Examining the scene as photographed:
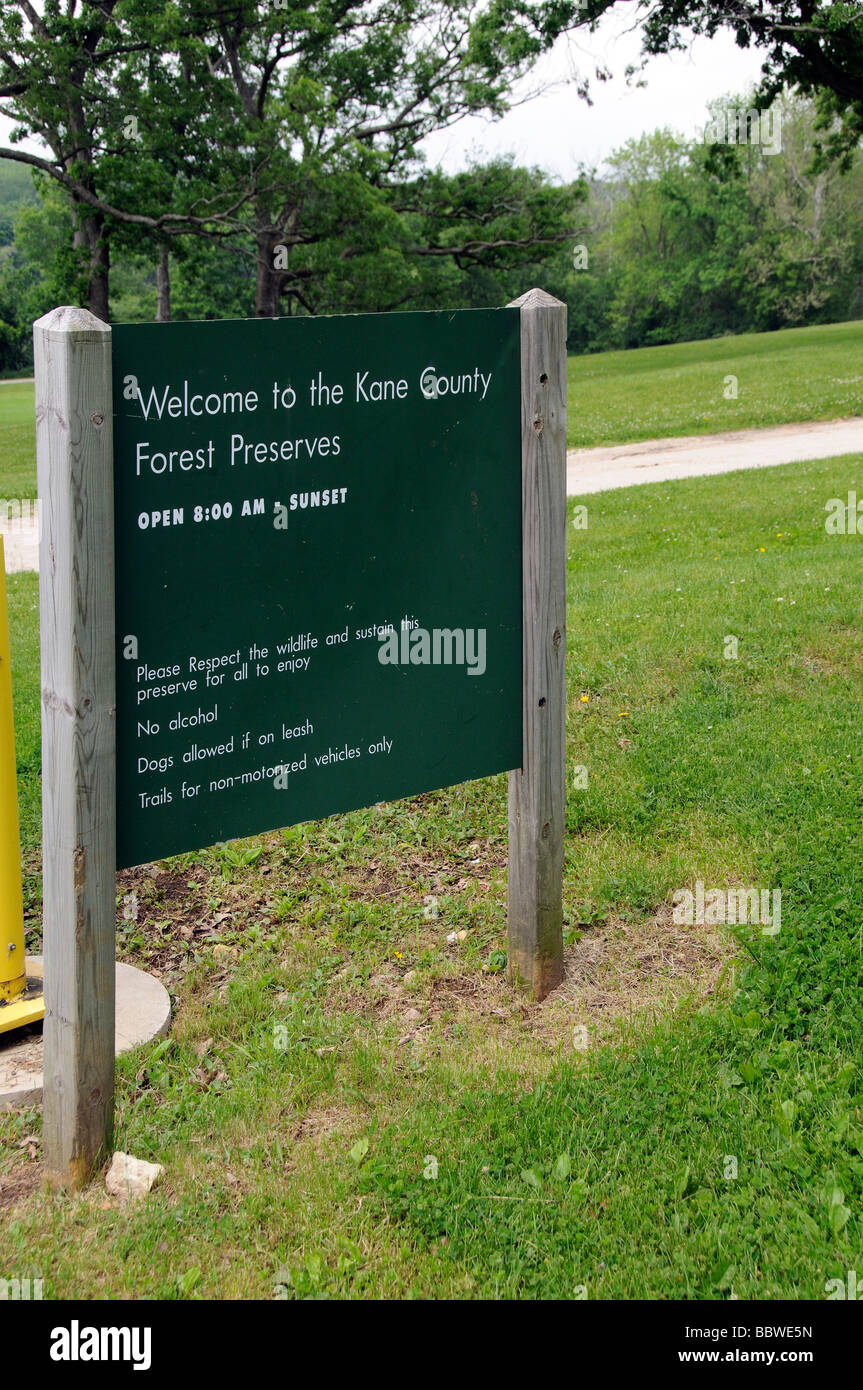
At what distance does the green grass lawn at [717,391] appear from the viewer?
19.0 m

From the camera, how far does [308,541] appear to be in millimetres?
3330

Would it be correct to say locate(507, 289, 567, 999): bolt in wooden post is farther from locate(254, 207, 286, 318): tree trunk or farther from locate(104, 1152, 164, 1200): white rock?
locate(254, 207, 286, 318): tree trunk

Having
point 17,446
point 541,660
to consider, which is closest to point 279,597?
point 541,660

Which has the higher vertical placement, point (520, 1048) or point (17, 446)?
point (17, 446)

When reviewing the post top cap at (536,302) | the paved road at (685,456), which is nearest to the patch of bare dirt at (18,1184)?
the post top cap at (536,302)

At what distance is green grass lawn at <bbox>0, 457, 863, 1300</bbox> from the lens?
2838 millimetres

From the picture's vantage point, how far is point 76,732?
9.64ft

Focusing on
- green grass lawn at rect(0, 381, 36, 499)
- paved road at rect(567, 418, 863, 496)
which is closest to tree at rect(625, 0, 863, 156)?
paved road at rect(567, 418, 863, 496)

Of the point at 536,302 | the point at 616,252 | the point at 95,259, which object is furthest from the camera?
the point at 616,252

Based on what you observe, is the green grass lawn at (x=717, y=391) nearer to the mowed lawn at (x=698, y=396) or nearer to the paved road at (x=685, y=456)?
the mowed lawn at (x=698, y=396)

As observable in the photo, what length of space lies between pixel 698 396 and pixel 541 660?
20.6m

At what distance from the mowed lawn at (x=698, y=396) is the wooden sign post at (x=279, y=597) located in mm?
14955

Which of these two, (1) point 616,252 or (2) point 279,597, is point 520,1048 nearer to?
(2) point 279,597

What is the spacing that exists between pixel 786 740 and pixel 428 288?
27.5 meters
